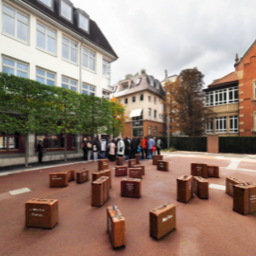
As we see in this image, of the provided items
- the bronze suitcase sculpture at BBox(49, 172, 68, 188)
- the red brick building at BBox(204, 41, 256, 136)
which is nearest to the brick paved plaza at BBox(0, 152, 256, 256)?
the bronze suitcase sculpture at BBox(49, 172, 68, 188)

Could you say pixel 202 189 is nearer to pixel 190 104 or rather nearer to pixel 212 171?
pixel 212 171

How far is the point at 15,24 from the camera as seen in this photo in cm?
1330

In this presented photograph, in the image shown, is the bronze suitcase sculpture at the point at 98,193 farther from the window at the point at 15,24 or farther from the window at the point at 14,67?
the window at the point at 15,24

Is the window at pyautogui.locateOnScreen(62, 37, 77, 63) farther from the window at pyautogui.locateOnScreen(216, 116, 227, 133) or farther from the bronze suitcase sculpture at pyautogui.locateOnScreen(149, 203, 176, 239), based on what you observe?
the window at pyautogui.locateOnScreen(216, 116, 227, 133)

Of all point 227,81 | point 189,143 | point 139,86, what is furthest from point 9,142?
point 227,81

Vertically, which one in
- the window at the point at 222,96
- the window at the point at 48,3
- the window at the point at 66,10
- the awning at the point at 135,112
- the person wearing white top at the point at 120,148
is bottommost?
the person wearing white top at the point at 120,148

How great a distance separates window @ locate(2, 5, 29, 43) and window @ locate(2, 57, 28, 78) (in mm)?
2056

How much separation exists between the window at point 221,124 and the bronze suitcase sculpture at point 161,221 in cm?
2830

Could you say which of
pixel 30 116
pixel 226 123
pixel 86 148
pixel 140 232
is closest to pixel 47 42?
pixel 30 116

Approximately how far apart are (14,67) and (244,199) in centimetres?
1684

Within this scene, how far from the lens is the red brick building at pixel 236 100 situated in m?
22.9

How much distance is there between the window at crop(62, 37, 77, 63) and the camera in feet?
56.1

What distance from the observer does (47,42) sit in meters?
15.6

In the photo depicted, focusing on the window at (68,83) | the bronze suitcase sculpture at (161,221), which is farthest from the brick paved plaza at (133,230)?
the window at (68,83)
